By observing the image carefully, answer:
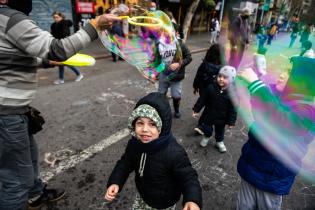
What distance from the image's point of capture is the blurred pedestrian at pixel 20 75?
4.86ft

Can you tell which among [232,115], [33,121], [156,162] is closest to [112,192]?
[156,162]

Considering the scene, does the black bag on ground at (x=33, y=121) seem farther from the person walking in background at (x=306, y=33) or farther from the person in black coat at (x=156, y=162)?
the person walking in background at (x=306, y=33)

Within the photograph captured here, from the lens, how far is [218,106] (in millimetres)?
3312

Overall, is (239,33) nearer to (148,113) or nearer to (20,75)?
(148,113)

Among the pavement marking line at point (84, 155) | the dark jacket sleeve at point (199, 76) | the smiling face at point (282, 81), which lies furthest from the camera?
the dark jacket sleeve at point (199, 76)

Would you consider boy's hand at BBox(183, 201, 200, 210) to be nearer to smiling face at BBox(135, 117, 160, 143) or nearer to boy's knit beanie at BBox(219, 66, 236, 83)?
smiling face at BBox(135, 117, 160, 143)

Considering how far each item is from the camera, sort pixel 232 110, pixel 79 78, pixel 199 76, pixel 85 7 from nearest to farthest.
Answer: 1. pixel 232 110
2. pixel 199 76
3. pixel 79 78
4. pixel 85 7

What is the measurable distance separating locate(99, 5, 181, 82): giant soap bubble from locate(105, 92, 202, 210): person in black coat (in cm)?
80

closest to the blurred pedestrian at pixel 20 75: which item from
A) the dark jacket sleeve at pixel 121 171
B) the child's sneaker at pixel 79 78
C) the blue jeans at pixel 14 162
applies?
the blue jeans at pixel 14 162

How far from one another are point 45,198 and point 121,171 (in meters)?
1.18

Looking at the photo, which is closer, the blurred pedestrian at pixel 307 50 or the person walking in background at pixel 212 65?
the blurred pedestrian at pixel 307 50

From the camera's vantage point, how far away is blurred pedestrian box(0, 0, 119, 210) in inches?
58.4

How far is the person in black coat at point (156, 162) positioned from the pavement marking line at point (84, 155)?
1498mm

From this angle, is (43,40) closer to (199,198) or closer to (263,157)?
(199,198)
